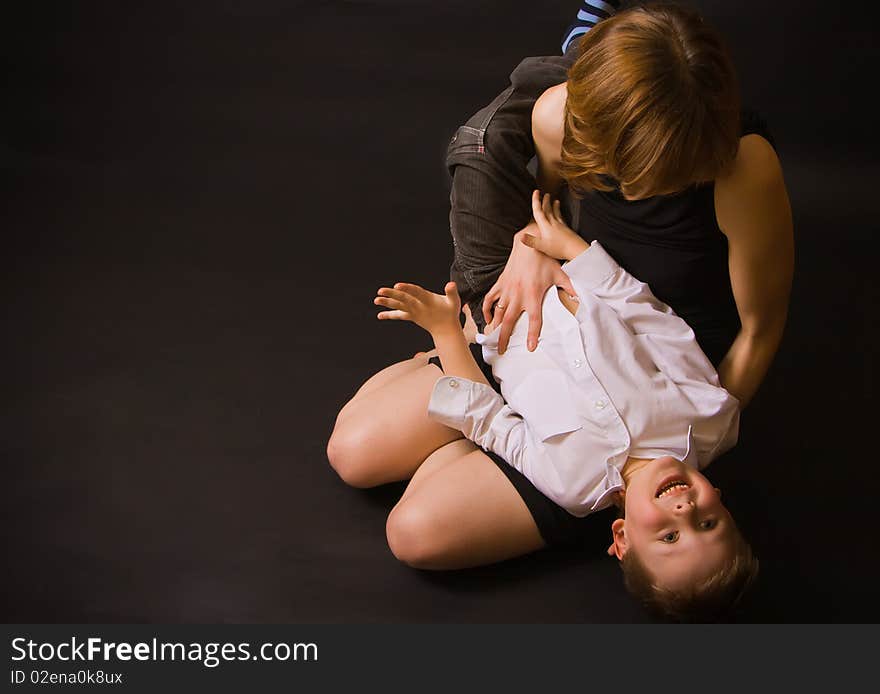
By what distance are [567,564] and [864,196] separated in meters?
1.71

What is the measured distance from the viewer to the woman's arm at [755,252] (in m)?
1.84

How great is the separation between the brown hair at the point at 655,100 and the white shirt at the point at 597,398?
0.29 metres

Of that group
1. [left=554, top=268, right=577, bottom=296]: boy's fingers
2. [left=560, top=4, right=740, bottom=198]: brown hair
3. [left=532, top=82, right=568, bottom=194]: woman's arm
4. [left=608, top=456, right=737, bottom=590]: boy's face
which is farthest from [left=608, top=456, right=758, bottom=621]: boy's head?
[left=532, top=82, right=568, bottom=194]: woman's arm

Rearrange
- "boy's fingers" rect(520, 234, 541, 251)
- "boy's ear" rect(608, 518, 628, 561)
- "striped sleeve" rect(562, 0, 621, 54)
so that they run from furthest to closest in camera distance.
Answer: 1. "striped sleeve" rect(562, 0, 621, 54)
2. "boy's fingers" rect(520, 234, 541, 251)
3. "boy's ear" rect(608, 518, 628, 561)

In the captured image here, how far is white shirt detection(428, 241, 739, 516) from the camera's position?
1921mm

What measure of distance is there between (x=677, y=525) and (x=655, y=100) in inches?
27.3

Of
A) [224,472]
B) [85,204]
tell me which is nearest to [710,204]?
[224,472]

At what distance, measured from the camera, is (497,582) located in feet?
6.80

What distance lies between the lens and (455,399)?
206 centimetres

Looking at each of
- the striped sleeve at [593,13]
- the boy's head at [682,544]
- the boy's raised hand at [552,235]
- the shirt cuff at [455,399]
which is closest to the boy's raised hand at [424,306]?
the shirt cuff at [455,399]

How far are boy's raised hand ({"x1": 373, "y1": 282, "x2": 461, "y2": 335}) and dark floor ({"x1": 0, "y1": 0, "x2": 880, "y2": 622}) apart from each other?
1.40ft

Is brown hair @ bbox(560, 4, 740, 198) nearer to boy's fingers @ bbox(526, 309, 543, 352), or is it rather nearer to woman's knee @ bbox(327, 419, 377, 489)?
boy's fingers @ bbox(526, 309, 543, 352)

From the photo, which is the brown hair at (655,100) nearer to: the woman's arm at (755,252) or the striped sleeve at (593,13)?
the woman's arm at (755,252)

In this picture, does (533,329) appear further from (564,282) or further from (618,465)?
(618,465)
